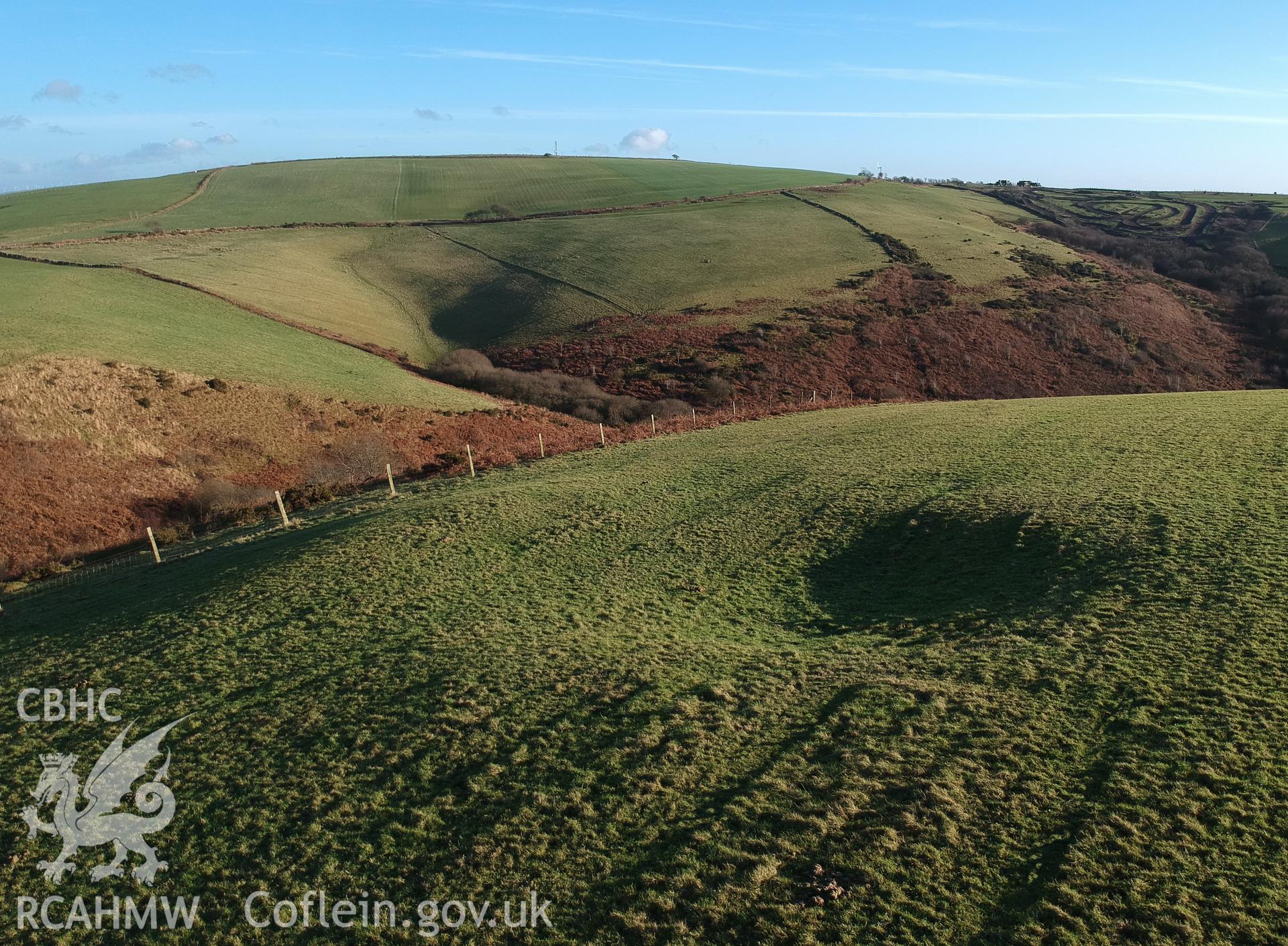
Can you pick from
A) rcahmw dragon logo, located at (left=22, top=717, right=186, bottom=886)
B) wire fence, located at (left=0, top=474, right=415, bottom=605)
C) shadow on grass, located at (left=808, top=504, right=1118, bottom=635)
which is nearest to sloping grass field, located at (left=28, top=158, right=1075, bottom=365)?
wire fence, located at (left=0, top=474, right=415, bottom=605)

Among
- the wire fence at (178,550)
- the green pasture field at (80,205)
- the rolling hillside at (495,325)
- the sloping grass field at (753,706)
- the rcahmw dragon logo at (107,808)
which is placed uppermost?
the green pasture field at (80,205)

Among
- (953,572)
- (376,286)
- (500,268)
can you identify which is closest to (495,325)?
(500,268)

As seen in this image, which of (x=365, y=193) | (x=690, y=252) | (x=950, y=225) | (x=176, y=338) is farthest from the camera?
(x=365, y=193)

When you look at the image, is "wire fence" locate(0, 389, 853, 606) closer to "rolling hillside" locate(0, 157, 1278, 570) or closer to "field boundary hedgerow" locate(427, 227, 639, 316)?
"rolling hillside" locate(0, 157, 1278, 570)

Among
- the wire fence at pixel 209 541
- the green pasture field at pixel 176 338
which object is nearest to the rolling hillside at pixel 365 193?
the green pasture field at pixel 176 338

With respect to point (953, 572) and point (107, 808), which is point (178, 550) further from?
point (953, 572)

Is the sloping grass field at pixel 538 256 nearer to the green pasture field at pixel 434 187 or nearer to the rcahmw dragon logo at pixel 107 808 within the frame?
the green pasture field at pixel 434 187
